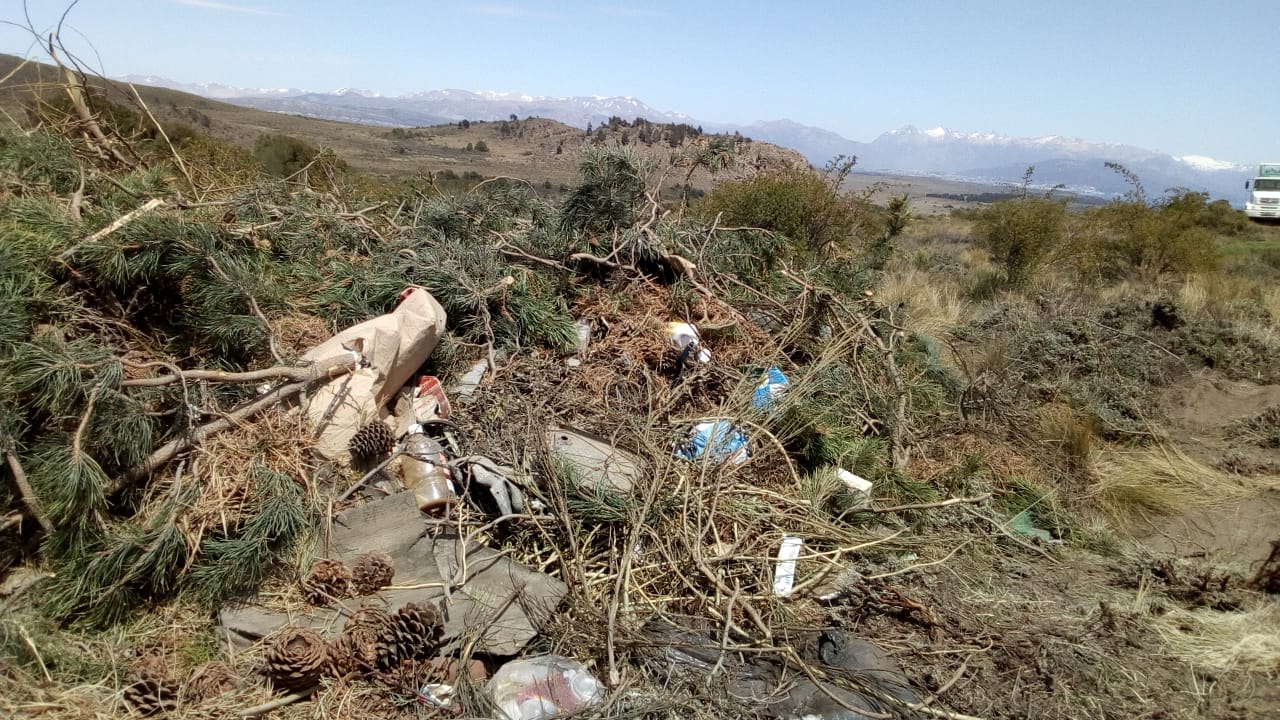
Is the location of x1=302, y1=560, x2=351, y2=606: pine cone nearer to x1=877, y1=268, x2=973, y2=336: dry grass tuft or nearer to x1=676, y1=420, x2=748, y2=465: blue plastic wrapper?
x1=676, y1=420, x2=748, y2=465: blue plastic wrapper

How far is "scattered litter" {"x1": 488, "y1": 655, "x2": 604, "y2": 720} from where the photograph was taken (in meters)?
2.17

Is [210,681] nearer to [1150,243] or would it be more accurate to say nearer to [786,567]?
[786,567]

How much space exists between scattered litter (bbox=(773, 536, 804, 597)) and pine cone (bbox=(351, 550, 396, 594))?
1619 millimetres

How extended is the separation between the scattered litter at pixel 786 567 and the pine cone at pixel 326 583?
1770 millimetres

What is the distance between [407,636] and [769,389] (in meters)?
2.33

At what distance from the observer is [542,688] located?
87.7 inches

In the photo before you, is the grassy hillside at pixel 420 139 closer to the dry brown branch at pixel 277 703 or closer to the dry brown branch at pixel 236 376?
the dry brown branch at pixel 236 376

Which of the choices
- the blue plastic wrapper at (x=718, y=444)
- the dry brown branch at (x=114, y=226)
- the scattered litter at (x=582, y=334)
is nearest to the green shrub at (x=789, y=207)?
the scattered litter at (x=582, y=334)

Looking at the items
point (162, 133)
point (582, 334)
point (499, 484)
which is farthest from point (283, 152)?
point (499, 484)

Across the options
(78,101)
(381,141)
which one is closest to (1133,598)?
(78,101)

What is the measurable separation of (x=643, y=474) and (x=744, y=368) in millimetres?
1215

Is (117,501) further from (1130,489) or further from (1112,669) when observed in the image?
(1130,489)

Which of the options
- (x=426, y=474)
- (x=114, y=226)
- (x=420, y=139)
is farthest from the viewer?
(x=420, y=139)

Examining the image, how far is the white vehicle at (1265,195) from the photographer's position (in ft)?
76.1
